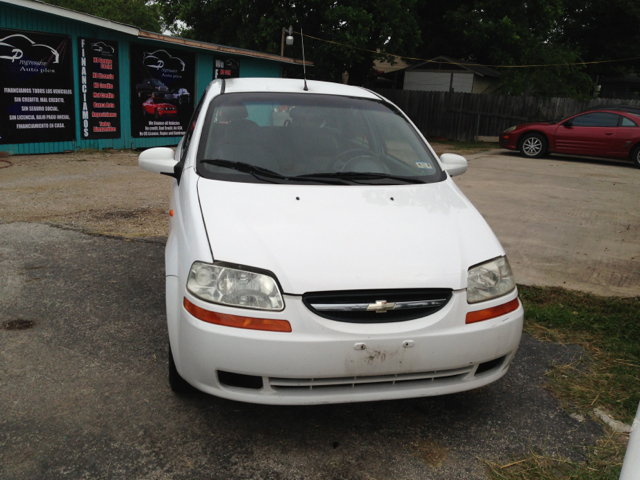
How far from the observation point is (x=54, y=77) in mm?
11352

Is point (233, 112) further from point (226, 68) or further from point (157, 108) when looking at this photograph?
point (226, 68)

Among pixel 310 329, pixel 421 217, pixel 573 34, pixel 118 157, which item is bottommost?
pixel 118 157

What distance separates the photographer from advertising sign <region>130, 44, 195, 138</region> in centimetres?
1314

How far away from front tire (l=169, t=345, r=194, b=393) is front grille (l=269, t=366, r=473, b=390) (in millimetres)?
650

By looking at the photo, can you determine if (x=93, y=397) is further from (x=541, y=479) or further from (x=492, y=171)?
(x=492, y=171)

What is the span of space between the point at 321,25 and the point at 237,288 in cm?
2051

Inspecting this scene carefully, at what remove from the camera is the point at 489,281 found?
8.57 ft

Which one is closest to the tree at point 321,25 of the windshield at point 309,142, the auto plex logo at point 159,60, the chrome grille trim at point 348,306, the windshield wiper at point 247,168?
the auto plex logo at point 159,60

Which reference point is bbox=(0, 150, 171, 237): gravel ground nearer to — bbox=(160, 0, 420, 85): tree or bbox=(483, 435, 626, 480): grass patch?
bbox=(483, 435, 626, 480): grass patch

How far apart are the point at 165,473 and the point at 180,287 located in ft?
2.60

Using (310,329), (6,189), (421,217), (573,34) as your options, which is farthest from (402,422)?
(573,34)

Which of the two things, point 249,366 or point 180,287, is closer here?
point 249,366

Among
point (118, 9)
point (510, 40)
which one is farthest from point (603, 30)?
point (118, 9)

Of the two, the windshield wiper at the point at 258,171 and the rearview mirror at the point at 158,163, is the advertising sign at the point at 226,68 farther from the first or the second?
the windshield wiper at the point at 258,171
